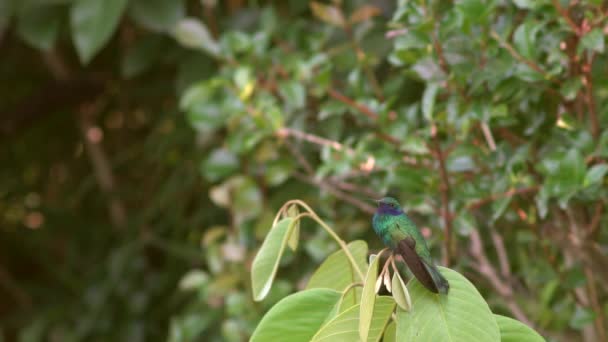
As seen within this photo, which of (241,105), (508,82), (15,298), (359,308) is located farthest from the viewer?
(15,298)

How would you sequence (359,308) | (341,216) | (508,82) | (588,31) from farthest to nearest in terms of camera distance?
(341,216) < (508,82) < (588,31) < (359,308)

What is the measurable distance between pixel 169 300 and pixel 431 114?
4.71 ft

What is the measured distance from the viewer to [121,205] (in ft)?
8.47

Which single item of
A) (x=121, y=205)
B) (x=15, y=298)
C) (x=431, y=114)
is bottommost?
(x=15, y=298)

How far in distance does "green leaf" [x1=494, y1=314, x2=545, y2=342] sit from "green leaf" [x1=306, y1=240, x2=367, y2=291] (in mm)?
120

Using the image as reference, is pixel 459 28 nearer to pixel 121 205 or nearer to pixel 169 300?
pixel 169 300

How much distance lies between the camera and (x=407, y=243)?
0.54 meters

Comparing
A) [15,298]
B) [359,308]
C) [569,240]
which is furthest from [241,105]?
[15,298]

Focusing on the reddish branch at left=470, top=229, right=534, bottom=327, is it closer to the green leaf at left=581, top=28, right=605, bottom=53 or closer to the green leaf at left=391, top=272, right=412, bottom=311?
the green leaf at left=581, top=28, right=605, bottom=53

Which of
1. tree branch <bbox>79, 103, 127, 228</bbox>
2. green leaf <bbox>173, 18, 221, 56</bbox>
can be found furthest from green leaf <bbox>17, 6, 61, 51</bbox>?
tree branch <bbox>79, 103, 127, 228</bbox>

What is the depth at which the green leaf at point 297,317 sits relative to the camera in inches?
21.4

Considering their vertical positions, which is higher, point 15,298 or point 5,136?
point 5,136

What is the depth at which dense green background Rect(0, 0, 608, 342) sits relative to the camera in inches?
39.3

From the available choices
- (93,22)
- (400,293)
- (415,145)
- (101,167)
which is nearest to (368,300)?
(400,293)
